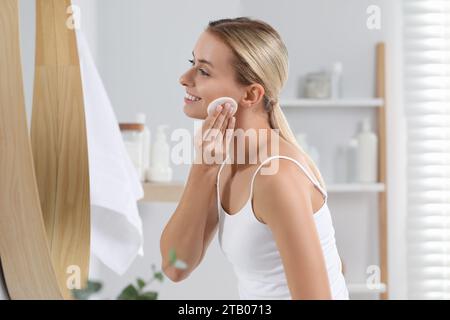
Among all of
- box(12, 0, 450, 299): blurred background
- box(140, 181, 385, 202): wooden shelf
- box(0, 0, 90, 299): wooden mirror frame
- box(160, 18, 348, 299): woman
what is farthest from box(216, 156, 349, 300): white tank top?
box(12, 0, 450, 299): blurred background

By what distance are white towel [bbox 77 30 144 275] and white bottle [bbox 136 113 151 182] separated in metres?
0.38

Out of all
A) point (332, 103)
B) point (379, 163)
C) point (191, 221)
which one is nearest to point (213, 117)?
point (191, 221)

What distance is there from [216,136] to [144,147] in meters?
0.73

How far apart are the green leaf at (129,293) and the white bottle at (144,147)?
0.87 m

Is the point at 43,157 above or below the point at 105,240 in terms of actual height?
above

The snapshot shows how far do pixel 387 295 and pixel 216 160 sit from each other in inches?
47.5

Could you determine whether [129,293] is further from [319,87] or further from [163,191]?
[319,87]

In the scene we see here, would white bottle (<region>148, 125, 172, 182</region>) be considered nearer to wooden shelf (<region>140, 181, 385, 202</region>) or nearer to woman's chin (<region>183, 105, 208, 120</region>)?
wooden shelf (<region>140, 181, 385, 202</region>)

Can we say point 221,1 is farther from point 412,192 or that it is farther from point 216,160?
point 412,192

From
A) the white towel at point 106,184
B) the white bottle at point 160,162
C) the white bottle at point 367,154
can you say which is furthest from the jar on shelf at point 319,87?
the white towel at point 106,184

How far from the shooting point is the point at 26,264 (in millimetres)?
493

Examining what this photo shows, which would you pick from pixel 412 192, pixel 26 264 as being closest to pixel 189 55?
pixel 26 264
